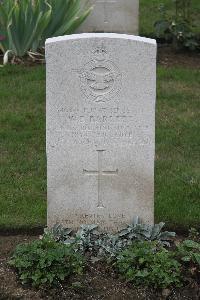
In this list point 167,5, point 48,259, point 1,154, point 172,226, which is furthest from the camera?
point 167,5

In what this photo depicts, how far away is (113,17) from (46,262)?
6.49 m

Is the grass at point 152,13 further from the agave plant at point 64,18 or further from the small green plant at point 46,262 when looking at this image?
the small green plant at point 46,262

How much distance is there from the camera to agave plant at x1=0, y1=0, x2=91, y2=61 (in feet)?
31.2

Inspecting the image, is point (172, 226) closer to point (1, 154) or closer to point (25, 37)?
point (1, 154)

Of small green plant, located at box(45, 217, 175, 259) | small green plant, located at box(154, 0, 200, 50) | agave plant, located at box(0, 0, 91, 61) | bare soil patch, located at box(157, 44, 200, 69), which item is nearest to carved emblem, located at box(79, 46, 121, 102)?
small green plant, located at box(45, 217, 175, 259)

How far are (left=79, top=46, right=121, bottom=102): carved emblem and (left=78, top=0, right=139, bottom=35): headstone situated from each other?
18.7 feet

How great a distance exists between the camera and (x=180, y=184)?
6547 mm

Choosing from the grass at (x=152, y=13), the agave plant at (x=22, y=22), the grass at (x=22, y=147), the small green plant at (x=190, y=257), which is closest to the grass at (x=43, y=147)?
the grass at (x=22, y=147)

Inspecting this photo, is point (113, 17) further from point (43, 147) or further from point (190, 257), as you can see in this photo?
point (190, 257)

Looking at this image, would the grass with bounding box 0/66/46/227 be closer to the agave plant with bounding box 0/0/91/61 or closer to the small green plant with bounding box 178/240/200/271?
the agave plant with bounding box 0/0/91/61

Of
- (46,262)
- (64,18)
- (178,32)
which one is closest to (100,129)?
(46,262)

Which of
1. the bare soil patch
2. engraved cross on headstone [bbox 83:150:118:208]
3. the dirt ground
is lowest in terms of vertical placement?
the dirt ground

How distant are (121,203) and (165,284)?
76cm

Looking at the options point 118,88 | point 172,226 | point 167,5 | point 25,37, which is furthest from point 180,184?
point 167,5
